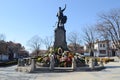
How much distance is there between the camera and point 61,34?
41312mm

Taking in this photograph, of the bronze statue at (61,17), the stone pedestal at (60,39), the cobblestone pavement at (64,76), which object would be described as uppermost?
the bronze statue at (61,17)

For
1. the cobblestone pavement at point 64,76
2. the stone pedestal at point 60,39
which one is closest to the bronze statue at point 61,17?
the stone pedestal at point 60,39

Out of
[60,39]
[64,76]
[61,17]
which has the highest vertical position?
[61,17]

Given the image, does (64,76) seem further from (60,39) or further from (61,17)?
(61,17)

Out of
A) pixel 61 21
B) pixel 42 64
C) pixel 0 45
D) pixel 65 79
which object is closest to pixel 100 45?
pixel 0 45

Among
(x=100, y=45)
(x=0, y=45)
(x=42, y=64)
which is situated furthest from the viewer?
(x=100, y=45)

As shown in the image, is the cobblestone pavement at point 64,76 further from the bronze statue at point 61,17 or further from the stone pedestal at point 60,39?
the bronze statue at point 61,17

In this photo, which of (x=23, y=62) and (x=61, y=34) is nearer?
(x=23, y=62)

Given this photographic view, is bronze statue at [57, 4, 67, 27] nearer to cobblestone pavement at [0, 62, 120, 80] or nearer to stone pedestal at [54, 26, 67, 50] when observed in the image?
stone pedestal at [54, 26, 67, 50]

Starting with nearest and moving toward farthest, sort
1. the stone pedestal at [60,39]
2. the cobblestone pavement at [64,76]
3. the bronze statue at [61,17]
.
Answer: the cobblestone pavement at [64,76], the stone pedestal at [60,39], the bronze statue at [61,17]

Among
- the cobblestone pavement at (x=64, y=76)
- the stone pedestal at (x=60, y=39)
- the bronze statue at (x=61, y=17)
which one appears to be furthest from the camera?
the bronze statue at (x=61, y=17)

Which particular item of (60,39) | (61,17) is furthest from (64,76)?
(61,17)

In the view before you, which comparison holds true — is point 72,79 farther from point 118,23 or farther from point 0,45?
point 0,45

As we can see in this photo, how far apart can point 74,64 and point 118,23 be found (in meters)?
35.7
